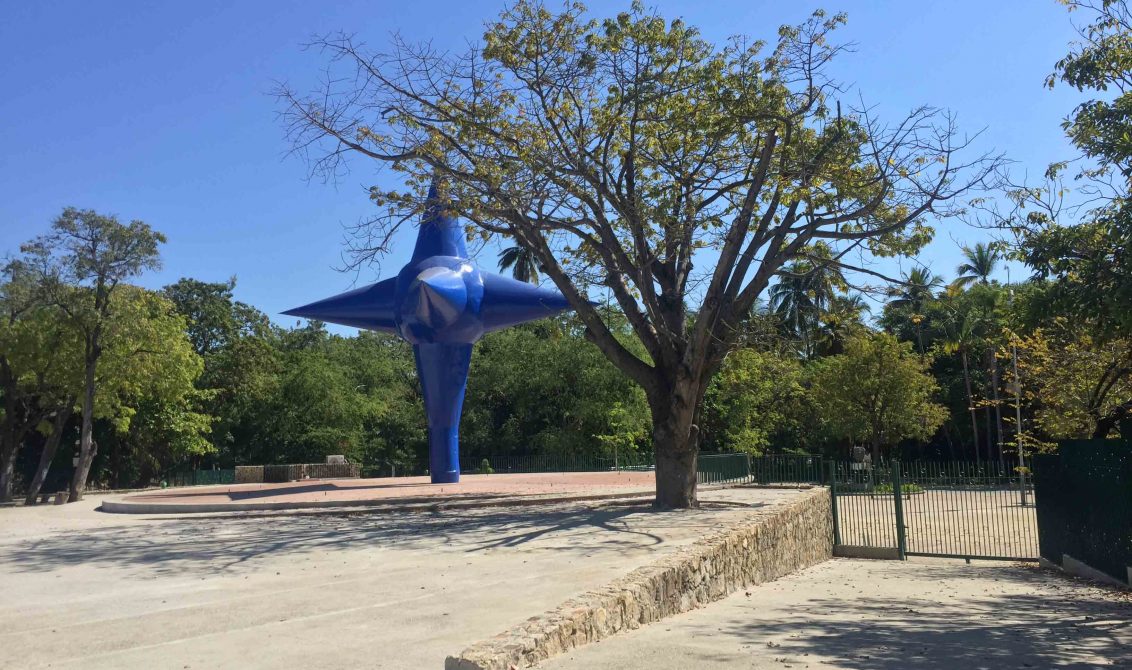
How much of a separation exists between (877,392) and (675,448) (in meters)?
25.4

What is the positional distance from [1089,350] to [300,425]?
1442 inches

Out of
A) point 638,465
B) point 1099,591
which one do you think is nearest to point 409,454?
point 638,465

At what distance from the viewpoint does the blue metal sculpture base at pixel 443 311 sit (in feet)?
78.1

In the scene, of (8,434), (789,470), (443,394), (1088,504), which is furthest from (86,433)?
(1088,504)

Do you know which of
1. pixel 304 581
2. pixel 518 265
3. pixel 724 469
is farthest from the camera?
pixel 518 265

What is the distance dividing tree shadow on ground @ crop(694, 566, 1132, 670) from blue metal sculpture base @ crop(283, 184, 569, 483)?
47.9 feet

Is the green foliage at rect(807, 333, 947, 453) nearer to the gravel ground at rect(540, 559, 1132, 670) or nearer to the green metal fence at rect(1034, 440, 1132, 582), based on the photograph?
the green metal fence at rect(1034, 440, 1132, 582)

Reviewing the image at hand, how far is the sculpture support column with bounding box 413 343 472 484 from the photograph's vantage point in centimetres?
2475

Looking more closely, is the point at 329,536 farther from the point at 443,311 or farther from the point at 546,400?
the point at 546,400

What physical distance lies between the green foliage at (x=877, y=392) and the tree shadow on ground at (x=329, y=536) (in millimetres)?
25045

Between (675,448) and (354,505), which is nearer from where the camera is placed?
(675,448)

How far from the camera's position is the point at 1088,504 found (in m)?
12.8

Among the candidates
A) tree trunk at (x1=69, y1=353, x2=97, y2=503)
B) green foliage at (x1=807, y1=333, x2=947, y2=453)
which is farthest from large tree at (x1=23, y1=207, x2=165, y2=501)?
green foliage at (x1=807, y1=333, x2=947, y2=453)

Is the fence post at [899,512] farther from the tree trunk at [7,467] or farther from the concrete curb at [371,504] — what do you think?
the tree trunk at [7,467]
